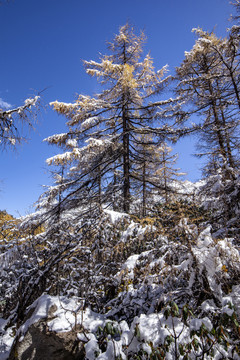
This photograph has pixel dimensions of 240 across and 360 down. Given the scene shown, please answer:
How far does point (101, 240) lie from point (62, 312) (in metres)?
1.67

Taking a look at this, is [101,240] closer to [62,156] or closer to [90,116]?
[62,156]

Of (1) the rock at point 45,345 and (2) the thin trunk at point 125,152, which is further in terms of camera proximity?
(2) the thin trunk at point 125,152

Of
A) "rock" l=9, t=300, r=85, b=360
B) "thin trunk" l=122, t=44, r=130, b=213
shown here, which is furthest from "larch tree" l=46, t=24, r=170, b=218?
"rock" l=9, t=300, r=85, b=360

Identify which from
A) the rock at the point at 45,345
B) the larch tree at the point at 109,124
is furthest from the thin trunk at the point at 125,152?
the rock at the point at 45,345

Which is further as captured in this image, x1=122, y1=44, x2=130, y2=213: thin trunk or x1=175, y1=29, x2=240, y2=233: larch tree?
x1=122, y1=44, x2=130, y2=213: thin trunk

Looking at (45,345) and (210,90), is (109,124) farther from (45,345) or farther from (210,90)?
(45,345)

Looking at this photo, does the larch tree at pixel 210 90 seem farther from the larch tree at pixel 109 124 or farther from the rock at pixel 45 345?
the rock at pixel 45 345

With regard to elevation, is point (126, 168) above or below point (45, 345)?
above

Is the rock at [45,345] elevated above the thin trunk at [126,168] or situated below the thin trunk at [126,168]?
below

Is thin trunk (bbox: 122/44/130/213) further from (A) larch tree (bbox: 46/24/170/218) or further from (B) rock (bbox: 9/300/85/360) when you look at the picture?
(B) rock (bbox: 9/300/85/360)

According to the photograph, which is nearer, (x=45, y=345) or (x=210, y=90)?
(x=45, y=345)

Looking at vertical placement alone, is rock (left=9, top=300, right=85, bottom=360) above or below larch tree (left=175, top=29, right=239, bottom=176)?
below

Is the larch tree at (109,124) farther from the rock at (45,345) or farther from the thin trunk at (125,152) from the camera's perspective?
the rock at (45,345)

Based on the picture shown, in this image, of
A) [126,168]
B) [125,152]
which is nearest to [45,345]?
[126,168]
